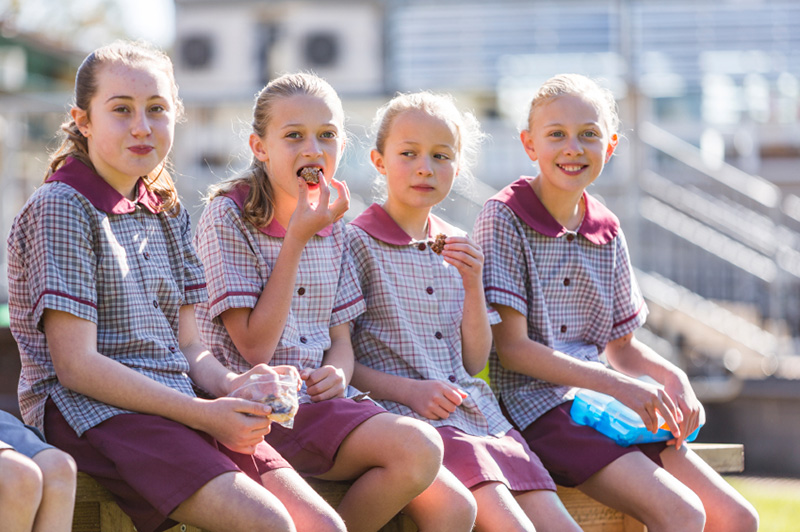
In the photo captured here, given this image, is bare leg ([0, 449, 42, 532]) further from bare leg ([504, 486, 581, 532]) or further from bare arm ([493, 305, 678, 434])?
bare arm ([493, 305, 678, 434])

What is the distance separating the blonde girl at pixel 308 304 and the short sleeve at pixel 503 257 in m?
0.44

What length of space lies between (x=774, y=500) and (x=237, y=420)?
418 cm

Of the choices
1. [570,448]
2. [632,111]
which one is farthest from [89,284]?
[632,111]

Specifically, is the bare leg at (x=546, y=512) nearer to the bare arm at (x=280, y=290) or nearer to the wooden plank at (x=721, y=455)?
the wooden plank at (x=721, y=455)

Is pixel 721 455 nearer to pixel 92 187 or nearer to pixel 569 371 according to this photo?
pixel 569 371

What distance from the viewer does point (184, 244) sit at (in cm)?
261

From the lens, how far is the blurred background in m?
8.06

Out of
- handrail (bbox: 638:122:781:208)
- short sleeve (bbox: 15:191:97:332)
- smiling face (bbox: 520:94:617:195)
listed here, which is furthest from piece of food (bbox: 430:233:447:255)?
handrail (bbox: 638:122:781:208)

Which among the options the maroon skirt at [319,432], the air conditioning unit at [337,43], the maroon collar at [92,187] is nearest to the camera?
the maroon collar at [92,187]

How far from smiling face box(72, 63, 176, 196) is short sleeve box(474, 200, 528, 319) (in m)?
1.08

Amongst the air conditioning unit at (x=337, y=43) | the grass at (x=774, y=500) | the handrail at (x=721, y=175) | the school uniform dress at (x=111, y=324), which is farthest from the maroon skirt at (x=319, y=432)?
the air conditioning unit at (x=337, y=43)

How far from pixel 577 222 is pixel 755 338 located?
545cm

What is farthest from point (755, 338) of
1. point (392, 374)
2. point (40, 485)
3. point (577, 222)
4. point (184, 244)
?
point (40, 485)

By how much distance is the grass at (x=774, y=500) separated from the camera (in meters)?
4.76
